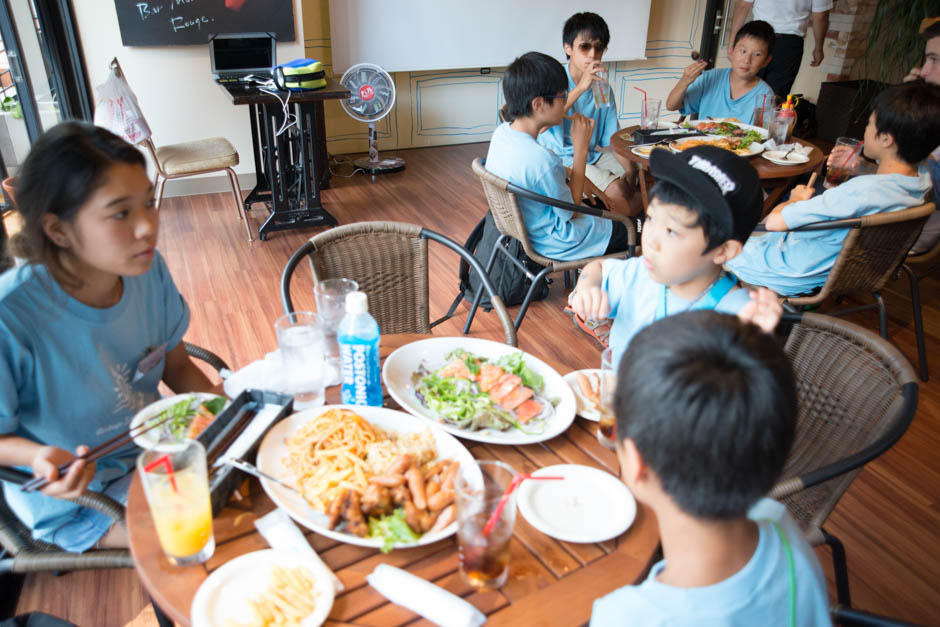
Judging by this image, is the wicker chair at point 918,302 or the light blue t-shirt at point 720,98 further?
the light blue t-shirt at point 720,98

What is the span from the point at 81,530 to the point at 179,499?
1.87 ft

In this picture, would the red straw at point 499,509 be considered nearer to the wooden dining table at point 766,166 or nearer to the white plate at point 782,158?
the wooden dining table at point 766,166

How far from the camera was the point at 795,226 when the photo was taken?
2545mm

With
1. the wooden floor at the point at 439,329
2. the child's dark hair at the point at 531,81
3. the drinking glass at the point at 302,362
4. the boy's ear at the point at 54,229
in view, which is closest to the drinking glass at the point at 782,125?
the wooden floor at the point at 439,329

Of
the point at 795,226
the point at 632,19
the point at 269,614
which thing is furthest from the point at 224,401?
the point at 632,19

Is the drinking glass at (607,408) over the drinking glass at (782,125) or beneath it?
beneath

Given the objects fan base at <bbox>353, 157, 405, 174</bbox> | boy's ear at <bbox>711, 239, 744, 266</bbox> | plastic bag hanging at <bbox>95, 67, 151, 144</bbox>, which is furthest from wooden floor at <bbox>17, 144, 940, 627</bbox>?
boy's ear at <bbox>711, 239, 744, 266</bbox>

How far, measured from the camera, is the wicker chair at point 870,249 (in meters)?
2.34

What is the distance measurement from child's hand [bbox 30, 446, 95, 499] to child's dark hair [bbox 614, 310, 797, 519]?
908 mm

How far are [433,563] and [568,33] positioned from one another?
315 cm

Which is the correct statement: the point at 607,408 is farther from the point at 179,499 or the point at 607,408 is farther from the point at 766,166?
the point at 766,166

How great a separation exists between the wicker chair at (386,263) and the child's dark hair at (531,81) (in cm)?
91

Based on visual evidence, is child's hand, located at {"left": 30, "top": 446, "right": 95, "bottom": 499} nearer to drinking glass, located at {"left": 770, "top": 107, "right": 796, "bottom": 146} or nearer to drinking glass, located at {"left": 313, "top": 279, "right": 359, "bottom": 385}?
drinking glass, located at {"left": 313, "top": 279, "right": 359, "bottom": 385}

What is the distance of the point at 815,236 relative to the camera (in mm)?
2625
